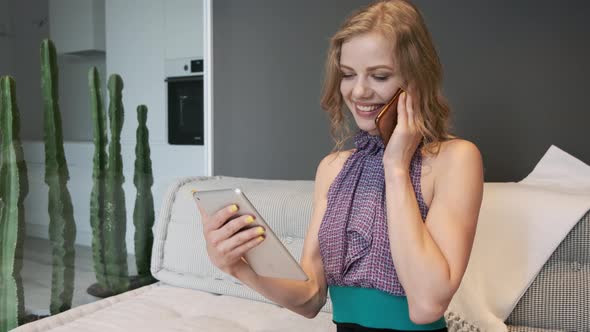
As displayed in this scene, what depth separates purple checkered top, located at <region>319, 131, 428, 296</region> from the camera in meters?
0.99

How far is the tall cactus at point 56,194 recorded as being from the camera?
2260 millimetres

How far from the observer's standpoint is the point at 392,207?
927mm

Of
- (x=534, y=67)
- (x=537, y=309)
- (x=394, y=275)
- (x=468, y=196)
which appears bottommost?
(x=537, y=309)

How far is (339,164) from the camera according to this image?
1.22m

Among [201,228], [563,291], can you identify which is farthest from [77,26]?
[563,291]

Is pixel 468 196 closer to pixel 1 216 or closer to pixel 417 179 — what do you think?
pixel 417 179

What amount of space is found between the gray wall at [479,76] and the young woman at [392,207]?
1.04 metres

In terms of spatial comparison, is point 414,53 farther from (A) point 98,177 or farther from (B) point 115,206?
(B) point 115,206

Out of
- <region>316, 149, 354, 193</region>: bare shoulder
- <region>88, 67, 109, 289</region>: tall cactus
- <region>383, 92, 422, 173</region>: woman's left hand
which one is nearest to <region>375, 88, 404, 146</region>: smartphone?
<region>383, 92, 422, 173</region>: woman's left hand

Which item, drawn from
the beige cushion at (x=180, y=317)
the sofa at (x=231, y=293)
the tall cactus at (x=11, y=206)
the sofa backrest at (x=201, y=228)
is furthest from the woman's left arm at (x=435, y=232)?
the tall cactus at (x=11, y=206)

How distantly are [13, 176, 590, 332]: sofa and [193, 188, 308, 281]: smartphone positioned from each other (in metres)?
0.77

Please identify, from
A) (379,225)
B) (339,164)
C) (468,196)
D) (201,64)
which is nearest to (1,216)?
(201,64)

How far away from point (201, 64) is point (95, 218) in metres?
0.96

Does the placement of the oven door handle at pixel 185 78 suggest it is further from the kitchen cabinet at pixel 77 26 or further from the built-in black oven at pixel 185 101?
the kitchen cabinet at pixel 77 26
